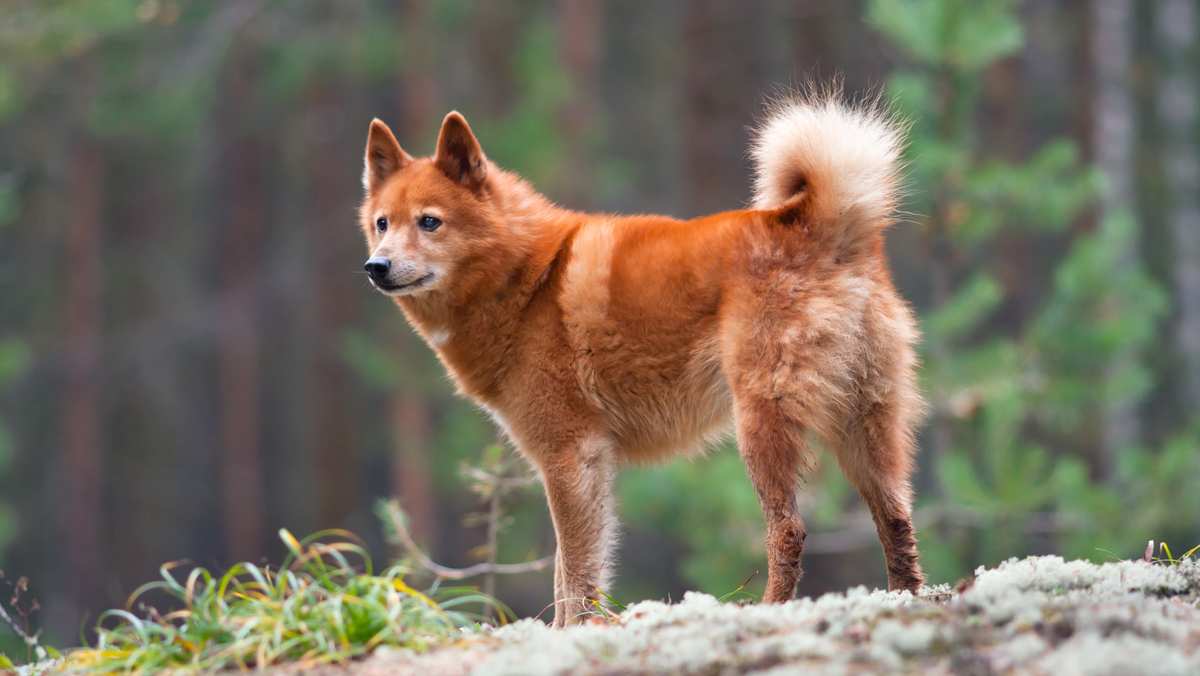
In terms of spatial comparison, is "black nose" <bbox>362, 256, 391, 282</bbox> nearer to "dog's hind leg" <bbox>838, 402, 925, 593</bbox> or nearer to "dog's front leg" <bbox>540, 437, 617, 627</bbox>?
"dog's front leg" <bbox>540, 437, 617, 627</bbox>

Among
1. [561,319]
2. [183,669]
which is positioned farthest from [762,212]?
[183,669]

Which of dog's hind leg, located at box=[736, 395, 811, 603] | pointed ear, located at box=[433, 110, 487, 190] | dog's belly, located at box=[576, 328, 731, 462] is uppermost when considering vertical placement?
pointed ear, located at box=[433, 110, 487, 190]

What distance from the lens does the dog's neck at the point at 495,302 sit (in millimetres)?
4641

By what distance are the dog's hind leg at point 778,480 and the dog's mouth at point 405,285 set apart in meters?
1.52

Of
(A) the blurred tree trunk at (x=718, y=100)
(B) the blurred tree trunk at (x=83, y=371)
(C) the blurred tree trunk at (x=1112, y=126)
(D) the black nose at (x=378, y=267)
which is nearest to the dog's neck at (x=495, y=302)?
(D) the black nose at (x=378, y=267)

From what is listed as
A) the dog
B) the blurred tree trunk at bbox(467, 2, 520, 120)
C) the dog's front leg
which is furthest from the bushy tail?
the blurred tree trunk at bbox(467, 2, 520, 120)

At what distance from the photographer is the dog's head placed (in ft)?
15.4

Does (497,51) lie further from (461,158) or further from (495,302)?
(495,302)

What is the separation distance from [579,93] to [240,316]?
7.74 meters

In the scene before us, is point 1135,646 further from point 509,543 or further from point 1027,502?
point 509,543

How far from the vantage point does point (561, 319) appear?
4.46 metres

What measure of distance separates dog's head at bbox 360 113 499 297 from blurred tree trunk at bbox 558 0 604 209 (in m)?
9.62

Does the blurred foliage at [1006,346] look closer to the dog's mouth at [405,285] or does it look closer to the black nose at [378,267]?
the dog's mouth at [405,285]

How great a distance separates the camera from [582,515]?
14.2 ft
